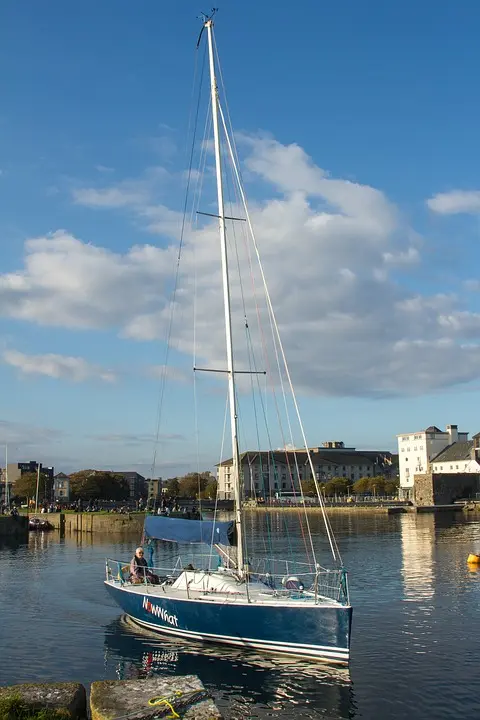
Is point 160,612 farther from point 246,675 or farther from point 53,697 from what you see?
point 53,697

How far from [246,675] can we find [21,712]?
1150cm

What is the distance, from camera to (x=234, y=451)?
28.1 m

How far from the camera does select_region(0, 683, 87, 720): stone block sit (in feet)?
42.8

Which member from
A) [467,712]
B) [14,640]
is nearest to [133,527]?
[14,640]

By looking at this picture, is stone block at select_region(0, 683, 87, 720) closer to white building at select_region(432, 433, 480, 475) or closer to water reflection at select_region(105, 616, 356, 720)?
water reflection at select_region(105, 616, 356, 720)

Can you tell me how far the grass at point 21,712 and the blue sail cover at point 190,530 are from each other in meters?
16.3

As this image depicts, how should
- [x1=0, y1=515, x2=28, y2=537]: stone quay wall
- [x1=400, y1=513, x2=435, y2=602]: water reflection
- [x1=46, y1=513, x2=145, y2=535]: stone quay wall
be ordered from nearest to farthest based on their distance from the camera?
[x1=400, y1=513, x2=435, y2=602]: water reflection
[x1=0, y1=515, x2=28, y2=537]: stone quay wall
[x1=46, y1=513, x2=145, y2=535]: stone quay wall

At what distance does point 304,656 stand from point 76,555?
46.5 metres

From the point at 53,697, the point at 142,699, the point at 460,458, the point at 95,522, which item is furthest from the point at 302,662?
the point at 460,458

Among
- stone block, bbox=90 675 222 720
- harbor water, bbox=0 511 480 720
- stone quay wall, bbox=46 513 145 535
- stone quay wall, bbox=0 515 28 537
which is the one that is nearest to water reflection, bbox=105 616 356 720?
harbor water, bbox=0 511 480 720

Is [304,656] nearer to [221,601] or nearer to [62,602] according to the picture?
[221,601]

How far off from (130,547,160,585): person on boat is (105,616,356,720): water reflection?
9.76 ft

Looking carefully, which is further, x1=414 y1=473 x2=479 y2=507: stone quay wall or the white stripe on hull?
x1=414 y1=473 x2=479 y2=507: stone quay wall

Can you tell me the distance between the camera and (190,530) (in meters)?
30.1
